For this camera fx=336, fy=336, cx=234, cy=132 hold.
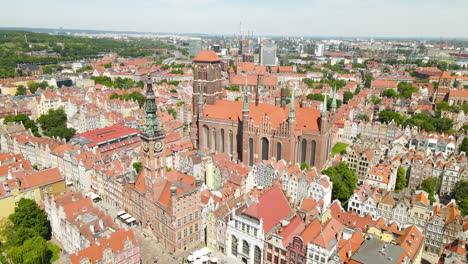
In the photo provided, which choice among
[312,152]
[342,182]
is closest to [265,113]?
[312,152]

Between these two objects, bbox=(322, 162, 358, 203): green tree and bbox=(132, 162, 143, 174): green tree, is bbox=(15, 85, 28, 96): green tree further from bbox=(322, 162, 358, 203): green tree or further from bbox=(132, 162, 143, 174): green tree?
bbox=(322, 162, 358, 203): green tree

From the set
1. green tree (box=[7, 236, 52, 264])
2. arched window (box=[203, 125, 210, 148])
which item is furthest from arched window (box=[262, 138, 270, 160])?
green tree (box=[7, 236, 52, 264])

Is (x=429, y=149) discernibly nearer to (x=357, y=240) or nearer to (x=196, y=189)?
(x=357, y=240)

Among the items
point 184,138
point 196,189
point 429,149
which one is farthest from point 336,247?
point 184,138

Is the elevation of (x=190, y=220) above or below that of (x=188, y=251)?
above

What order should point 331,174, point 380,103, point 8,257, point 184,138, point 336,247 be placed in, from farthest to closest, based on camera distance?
point 380,103 → point 184,138 → point 331,174 → point 8,257 → point 336,247

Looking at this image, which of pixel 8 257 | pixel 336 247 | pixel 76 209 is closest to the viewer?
pixel 336 247

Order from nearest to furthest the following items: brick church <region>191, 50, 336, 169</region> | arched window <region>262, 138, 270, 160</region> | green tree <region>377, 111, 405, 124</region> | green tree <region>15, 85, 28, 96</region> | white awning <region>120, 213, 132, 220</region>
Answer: white awning <region>120, 213, 132, 220</region> → brick church <region>191, 50, 336, 169</region> → arched window <region>262, 138, 270, 160</region> → green tree <region>377, 111, 405, 124</region> → green tree <region>15, 85, 28, 96</region>
